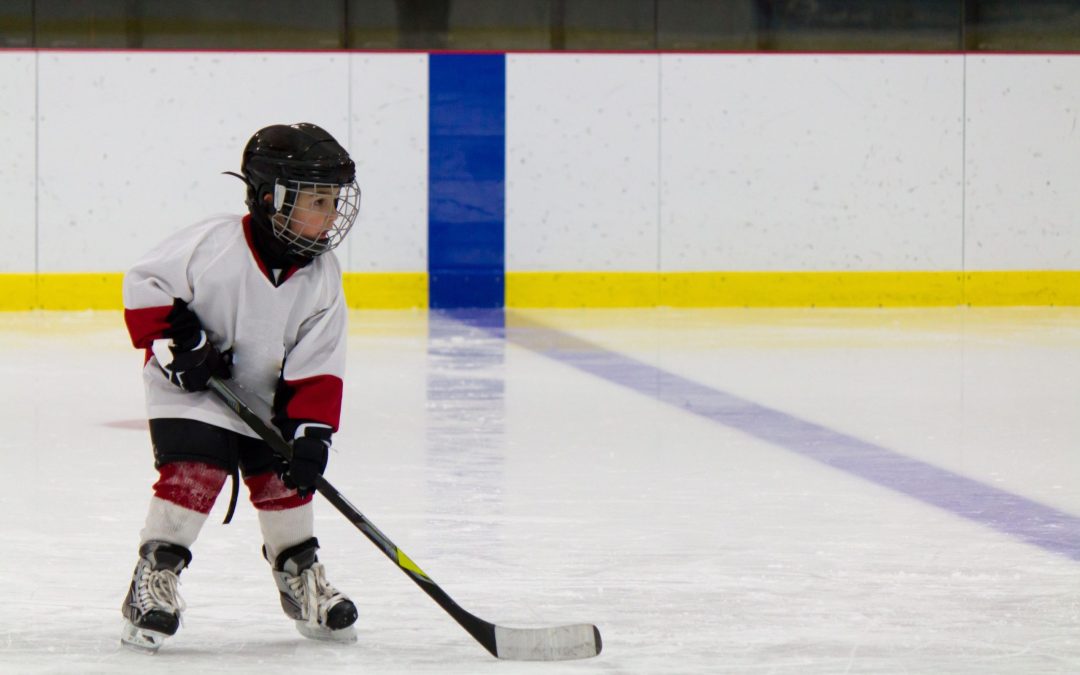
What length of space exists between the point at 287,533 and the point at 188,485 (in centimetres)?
21

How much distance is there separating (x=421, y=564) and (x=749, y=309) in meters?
7.24

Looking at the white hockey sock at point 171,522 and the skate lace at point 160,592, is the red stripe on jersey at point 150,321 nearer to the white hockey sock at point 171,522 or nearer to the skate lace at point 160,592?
the white hockey sock at point 171,522

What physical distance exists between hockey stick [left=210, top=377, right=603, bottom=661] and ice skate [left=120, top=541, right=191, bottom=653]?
0.80 feet

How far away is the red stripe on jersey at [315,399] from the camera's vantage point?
277cm

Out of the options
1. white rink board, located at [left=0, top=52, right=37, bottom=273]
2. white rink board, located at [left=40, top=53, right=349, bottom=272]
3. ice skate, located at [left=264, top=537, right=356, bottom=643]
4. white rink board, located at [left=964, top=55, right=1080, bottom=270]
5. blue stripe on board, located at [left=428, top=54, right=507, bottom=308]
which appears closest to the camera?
ice skate, located at [left=264, top=537, right=356, bottom=643]

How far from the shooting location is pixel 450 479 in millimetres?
4480

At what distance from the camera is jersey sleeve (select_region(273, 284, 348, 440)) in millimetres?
2770

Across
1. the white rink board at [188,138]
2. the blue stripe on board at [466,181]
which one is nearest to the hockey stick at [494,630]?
the white rink board at [188,138]

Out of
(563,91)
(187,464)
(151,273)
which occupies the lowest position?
(187,464)

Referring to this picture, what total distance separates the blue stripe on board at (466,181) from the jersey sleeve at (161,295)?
25.4 ft

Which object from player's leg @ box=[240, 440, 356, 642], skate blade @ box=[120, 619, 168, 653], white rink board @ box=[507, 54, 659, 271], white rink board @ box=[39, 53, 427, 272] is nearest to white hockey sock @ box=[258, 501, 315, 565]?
player's leg @ box=[240, 440, 356, 642]

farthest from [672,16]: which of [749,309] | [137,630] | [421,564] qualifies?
[137,630]

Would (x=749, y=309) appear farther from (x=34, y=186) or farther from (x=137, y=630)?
(x=137, y=630)

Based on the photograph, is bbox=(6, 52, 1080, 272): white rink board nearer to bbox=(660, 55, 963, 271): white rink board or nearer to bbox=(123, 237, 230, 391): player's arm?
bbox=(660, 55, 963, 271): white rink board
